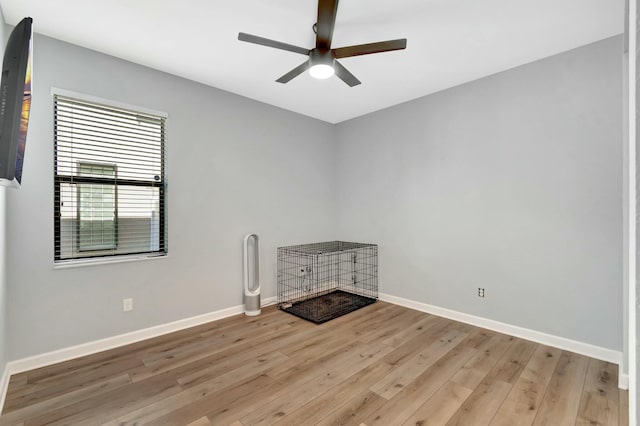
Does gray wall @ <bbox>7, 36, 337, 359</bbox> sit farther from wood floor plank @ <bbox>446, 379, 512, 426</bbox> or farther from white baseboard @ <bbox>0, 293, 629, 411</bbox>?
wood floor plank @ <bbox>446, 379, 512, 426</bbox>

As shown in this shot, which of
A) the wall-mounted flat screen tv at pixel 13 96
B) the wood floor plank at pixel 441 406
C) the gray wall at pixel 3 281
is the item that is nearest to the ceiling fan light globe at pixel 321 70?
the wall-mounted flat screen tv at pixel 13 96

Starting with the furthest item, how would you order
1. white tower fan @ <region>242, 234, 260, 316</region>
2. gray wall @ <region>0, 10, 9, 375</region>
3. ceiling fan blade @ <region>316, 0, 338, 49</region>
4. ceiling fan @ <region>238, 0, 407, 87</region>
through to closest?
white tower fan @ <region>242, 234, 260, 316</region> < gray wall @ <region>0, 10, 9, 375</region> < ceiling fan @ <region>238, 0, 407, 87</region> < ceiling fan blade @ <region>316, 0, 338, 49</region>

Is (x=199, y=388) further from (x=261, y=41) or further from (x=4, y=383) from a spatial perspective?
(x=261, y=41)

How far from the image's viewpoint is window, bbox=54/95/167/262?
2588 millimetres

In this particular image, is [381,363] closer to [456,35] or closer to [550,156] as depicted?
[550,156]

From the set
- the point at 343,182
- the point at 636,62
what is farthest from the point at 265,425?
the point at 343,182

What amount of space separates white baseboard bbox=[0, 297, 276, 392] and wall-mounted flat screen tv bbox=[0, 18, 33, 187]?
1738 millimetres

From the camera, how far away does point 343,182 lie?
15.5ft

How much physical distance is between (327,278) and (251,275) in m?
1.37

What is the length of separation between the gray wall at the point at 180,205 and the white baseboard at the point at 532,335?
5.80ft

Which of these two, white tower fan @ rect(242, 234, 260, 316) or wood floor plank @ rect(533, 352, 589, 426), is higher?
white tower fan @ rect(242, 234, 260, 316)

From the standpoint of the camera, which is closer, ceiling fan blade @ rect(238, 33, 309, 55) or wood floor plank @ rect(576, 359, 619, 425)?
wood floor plank @ rect(576, 359, 619, 425)

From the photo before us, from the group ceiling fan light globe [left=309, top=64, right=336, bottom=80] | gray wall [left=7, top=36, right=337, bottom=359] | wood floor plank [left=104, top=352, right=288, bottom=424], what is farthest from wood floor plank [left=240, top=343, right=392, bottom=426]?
ceiling fan light globe [left=309, top=64, right=336, bottom=80]

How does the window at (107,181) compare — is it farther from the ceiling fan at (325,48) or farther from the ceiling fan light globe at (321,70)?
the ceiling fan light globe at (321,70)
